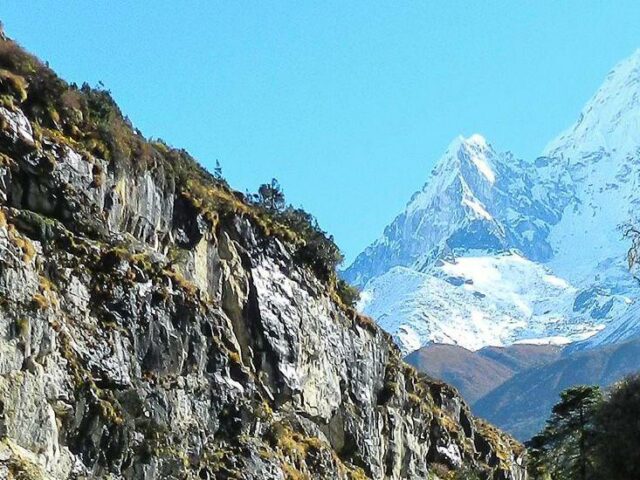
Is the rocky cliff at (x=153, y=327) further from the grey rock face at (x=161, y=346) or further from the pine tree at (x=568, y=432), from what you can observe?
the pine tree at (x=568, y=432)

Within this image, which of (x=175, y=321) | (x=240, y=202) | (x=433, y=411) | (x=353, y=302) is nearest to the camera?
(x=175, y=321)

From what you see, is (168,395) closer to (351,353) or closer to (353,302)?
(351,353)

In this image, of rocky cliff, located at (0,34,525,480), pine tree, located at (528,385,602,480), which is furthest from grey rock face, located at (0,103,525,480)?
pine tree, located at (528,385,602,480)

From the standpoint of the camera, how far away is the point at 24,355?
144 feet

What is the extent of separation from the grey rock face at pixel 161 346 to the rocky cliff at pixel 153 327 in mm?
103

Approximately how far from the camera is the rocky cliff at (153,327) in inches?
1797

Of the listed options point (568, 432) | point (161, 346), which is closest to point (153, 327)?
point (161, 346)

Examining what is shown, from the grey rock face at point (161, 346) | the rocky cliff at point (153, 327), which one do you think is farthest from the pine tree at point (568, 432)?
the rocky cliff at point (153, 327)

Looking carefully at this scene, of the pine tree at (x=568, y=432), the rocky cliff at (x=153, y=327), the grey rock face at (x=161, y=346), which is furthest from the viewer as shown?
the pine tree at (x=568, y=432)

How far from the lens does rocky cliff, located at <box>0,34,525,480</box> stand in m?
45.7

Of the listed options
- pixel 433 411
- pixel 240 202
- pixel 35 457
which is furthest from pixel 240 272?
pixel 433 411

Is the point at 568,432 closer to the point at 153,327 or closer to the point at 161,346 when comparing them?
the point at 161,346

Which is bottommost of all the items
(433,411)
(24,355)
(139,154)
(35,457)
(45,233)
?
(35,457)

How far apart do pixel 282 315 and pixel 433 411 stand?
101ft
